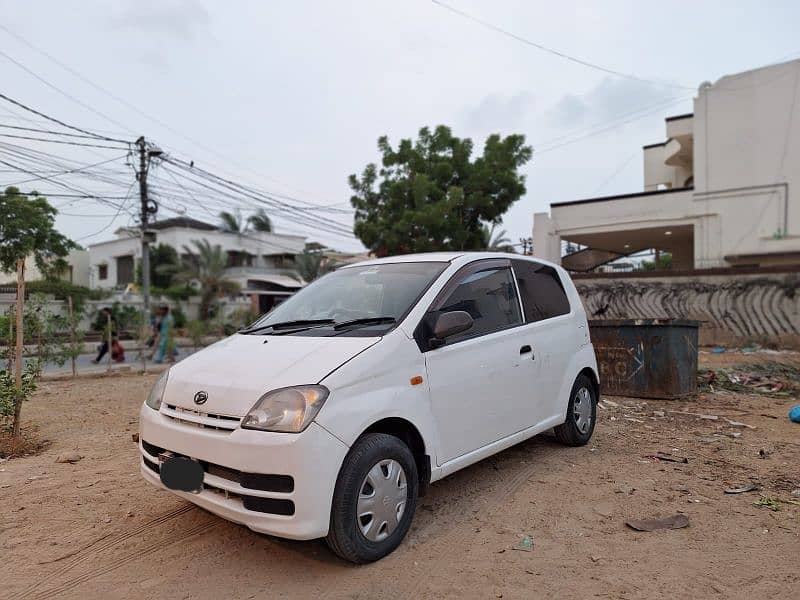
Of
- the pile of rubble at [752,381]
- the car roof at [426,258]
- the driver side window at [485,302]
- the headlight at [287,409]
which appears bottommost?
the pile of rubble at [752,381]

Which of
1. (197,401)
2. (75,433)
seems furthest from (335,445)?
Answer: (75,433)

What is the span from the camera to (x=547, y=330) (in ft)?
15.3

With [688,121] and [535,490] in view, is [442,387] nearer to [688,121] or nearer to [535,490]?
[535,490]

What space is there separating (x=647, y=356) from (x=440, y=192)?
50.2 feet

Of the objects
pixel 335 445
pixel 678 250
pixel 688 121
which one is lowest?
pixel 335 445

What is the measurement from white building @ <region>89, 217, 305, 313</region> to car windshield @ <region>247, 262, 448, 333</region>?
115 ft

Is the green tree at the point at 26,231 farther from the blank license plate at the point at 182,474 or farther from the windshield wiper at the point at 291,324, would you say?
the blank license plate at the point at 182,474

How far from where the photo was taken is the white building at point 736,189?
57.9 ft

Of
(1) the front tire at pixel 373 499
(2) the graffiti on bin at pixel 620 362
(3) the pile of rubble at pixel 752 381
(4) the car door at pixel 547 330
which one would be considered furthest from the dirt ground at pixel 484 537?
(3) the pile of rubble at pixel 752 381

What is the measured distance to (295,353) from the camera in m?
3.20

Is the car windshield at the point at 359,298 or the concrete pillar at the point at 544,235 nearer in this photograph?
the car windshield at the point at 359,298

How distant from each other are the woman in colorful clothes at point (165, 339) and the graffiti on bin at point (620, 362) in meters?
11.0

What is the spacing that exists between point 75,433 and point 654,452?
6.04 m

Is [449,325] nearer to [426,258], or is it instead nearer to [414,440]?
[414,440]
